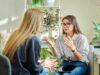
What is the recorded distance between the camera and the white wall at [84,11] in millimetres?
3682

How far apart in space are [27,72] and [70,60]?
3.16 feet

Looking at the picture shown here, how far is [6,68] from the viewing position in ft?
Answer: 5.69

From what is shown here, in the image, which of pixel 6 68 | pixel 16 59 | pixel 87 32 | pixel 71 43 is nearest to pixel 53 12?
pixel 87 32

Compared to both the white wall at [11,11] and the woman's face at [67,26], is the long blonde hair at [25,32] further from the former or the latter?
the white wall at [11,11]

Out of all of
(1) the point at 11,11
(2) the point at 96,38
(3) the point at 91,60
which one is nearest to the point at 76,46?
(3) the point at 91,60

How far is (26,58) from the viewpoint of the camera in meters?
2.10

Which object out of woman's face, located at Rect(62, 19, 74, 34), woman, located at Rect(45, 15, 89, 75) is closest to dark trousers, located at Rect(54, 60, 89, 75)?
woman, located at Rect(45, 15, 89, 75)

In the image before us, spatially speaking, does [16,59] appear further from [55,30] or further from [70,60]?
[55,30]

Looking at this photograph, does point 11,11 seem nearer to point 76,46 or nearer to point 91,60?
point 76,46

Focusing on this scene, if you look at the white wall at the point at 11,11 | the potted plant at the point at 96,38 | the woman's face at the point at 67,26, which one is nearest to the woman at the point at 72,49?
the woman's face at the point at 67,26

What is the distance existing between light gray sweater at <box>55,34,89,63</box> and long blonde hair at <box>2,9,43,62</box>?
0.87 metres

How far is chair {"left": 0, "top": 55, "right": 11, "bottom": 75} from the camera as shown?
67.6 inches

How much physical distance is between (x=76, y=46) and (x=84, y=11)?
94 centimetres

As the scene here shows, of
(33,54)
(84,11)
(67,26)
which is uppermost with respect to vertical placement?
(84,11)
